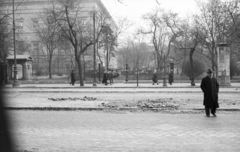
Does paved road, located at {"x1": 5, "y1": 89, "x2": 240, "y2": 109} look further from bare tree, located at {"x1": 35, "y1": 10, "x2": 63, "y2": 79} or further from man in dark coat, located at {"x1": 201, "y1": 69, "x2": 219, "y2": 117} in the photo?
bare tree, located at {"x1": 35, "y1": 10, "x2": 63, "y2": 79}

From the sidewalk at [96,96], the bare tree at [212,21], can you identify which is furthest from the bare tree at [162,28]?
the sidewalk at [96,96]

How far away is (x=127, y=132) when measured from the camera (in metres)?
7.16

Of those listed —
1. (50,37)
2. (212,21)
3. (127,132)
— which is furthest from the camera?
(50,37)

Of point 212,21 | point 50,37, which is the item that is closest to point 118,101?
point 212,21

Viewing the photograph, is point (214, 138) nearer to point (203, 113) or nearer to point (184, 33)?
point (203, 113)

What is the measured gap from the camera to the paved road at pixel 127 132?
5746 millimetres

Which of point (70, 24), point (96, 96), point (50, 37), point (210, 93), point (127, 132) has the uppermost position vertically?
point (50, 37)

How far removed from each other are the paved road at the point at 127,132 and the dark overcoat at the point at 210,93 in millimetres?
497

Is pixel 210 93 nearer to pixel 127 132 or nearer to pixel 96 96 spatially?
pixel 127 132

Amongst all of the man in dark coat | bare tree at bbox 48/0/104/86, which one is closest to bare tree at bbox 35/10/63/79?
bare tree at bbox 48/0/104/86

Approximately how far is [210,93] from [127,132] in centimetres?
398

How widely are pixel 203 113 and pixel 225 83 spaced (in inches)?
652

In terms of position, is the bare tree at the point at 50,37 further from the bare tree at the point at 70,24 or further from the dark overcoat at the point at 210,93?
the dark overcoat at the point at 210,93

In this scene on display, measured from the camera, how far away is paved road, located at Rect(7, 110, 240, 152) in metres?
5.75
